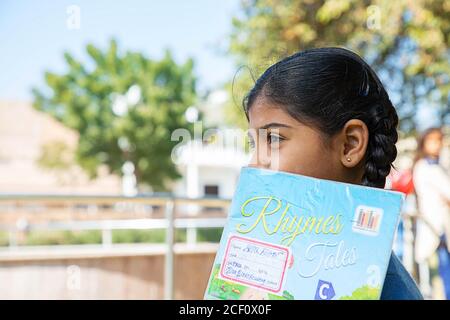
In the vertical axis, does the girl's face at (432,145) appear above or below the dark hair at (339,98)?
below

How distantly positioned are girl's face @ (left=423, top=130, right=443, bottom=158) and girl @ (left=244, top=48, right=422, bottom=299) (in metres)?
2.68

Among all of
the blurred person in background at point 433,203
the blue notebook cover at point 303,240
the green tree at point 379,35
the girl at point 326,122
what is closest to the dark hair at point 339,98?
the girl at point 326,122

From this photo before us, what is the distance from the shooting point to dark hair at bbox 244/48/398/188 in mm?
767

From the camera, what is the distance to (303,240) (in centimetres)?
56

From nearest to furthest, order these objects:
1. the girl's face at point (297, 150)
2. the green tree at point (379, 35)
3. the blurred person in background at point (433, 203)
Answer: the girl's face at point (297, 150)
the blurred person in background at point (433, 203)
the green tree at point (379, 35)

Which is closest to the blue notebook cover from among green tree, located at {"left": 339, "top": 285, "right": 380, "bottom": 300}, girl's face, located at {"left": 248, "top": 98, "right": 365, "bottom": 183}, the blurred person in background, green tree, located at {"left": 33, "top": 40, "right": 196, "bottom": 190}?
green tree, located at {"left": 339, "top": 285, "right": 380, "bottom": 300}

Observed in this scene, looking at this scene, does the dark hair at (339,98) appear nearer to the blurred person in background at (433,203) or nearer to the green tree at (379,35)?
the blurred person in background at (433,203)

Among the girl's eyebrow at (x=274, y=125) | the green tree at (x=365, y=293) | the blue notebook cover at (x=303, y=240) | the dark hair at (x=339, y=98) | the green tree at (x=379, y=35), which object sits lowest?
the green tree at (x=365, y=293)

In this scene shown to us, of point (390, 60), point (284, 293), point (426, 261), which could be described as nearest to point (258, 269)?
point (284, 293)

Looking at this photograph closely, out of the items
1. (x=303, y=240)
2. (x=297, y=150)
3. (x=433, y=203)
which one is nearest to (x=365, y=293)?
(x=303, y=240)

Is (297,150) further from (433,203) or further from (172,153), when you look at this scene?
(172,153)

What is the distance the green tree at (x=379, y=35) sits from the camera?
18.6ft

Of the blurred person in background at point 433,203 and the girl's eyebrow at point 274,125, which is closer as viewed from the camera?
the girl's eyebrow at point 274,125

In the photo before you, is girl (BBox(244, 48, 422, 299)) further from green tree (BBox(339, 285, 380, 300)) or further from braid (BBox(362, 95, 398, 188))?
green tree (BBox(339, 285, 380, 300))
